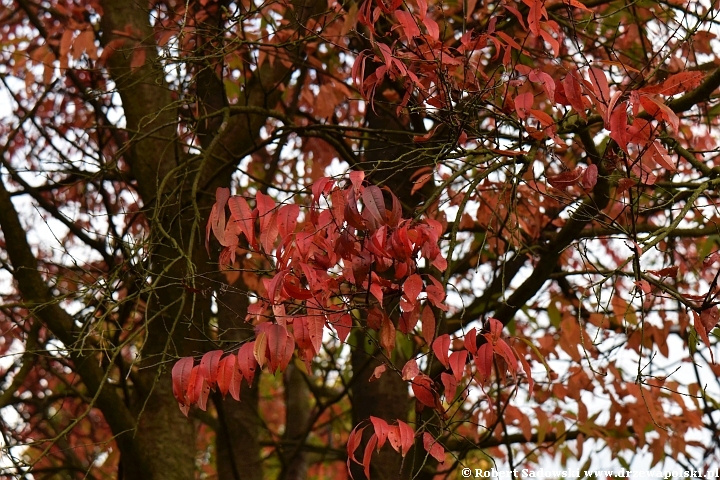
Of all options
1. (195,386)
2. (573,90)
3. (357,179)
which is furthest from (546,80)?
(195,386)

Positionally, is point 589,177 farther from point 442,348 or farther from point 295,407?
point 295,407

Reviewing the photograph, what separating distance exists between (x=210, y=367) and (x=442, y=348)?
0.62m

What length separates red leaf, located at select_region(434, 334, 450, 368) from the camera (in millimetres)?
2040

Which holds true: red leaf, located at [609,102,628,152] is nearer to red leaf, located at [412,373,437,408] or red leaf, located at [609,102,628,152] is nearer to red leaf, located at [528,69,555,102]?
red leaf, located at [528,69,555,102]

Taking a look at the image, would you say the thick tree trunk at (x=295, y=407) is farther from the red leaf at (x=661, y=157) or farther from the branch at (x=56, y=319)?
the red leaf at (x=661, y=157)

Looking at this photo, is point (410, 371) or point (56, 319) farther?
point (56, 319)

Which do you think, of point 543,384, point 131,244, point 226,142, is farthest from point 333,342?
point 131,244

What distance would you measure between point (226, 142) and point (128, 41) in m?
0.73

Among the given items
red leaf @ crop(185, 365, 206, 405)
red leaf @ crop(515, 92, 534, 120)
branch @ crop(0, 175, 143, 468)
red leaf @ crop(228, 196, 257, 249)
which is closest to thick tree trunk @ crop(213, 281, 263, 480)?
branch @ crop(0, 175, 143, 468)

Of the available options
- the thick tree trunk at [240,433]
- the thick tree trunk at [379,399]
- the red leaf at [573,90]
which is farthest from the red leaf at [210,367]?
the thick tree trunk at [240,433]

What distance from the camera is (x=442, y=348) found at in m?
2.06

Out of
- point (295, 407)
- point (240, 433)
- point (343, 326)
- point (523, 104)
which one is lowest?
point (343, 326)

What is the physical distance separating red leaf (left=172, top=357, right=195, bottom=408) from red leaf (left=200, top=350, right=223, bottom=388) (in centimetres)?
4

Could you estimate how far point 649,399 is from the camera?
389 centimetres
